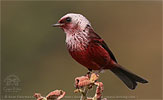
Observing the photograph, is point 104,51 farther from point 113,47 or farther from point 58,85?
point 113,47

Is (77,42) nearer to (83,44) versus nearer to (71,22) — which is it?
(83,44)

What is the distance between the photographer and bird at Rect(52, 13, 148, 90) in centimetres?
435

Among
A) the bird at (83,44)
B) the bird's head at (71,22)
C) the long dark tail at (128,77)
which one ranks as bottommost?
the long dark tail at (128,77)

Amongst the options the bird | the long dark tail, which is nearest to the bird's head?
the bird

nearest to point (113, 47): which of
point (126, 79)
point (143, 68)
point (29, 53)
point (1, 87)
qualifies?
point (143, 68)

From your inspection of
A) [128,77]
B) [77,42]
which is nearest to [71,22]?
[77,42]

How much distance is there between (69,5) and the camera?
11617 millimetres

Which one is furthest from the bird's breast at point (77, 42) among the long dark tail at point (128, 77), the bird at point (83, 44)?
the long dark tail at point (128, 77)

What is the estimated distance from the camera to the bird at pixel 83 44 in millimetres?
4348

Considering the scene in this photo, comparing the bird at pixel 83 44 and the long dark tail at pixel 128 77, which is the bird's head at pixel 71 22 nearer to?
the bird at pixel 83 44

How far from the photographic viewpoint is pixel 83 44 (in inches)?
175

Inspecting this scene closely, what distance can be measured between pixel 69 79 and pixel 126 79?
14.4ft

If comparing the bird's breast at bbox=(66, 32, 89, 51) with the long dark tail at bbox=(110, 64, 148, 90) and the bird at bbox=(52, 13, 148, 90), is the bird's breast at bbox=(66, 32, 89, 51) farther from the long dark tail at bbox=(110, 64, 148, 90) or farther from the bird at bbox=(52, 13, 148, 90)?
the long dark tail at bbox=(110, 64, 148, 90)

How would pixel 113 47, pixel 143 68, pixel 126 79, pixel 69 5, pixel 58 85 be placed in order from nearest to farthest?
pixel 126 79, pixel 58 85, pixel 143 68, pixel 113 47, pixel 69 5
